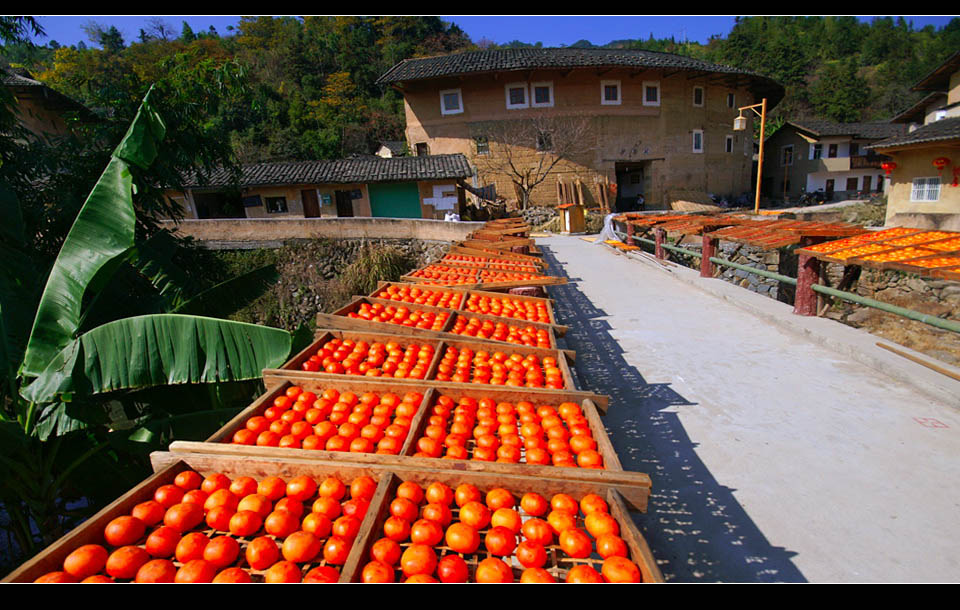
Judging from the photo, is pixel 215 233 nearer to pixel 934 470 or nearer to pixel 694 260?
pixel 694 260

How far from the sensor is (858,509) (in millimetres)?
2740

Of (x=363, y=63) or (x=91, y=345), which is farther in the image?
(x=363, y=63)

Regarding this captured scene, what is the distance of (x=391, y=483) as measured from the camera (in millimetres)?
1988

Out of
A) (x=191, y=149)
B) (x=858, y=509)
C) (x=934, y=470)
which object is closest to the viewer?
(x=858, y=509)

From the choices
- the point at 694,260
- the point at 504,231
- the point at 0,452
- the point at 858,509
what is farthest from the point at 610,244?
the point at 0,452

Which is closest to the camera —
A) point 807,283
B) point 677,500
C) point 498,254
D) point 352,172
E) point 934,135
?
point 677,500

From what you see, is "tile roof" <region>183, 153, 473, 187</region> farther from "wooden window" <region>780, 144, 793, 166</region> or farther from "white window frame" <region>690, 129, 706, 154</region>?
"wooden window" <region>780, 144, 793, 166</region>

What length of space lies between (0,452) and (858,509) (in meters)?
6.11

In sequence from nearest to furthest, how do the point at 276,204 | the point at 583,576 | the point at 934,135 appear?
the point at 583,576
the point at 934,135
the point at 276,204

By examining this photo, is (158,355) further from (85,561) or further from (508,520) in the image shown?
(508,520)

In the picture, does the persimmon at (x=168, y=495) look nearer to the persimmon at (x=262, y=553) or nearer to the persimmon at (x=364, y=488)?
the persimmon at (x=262, y=553)

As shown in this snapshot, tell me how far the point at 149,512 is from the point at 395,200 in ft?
75.5

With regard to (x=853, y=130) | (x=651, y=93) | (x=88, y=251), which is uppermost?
(x=651, y=93)

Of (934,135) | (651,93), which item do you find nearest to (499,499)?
(934,135)
